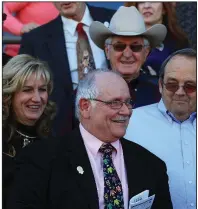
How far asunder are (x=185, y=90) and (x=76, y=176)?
0.98m

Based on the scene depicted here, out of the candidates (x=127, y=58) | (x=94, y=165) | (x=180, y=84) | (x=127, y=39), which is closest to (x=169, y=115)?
(x=180, y=84)

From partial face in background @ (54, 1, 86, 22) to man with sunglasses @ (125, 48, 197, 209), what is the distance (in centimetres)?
74

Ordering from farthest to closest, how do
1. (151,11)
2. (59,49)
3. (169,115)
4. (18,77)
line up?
(151,11)
(59,49)
(169,115)
(18,77)

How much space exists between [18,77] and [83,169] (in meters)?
0.76

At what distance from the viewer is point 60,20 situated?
380cm

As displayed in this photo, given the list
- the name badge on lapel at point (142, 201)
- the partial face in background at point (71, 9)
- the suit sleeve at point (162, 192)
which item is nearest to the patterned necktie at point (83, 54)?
the partial face in background at point (71, 9)

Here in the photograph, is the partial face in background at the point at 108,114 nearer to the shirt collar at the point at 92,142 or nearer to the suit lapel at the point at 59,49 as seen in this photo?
the shirt collar at the point at 92,142

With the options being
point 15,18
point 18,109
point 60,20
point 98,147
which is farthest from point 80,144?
point 15,18

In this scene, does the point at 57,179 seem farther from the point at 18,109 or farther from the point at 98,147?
the point at 18,109

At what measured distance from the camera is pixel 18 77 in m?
3.25

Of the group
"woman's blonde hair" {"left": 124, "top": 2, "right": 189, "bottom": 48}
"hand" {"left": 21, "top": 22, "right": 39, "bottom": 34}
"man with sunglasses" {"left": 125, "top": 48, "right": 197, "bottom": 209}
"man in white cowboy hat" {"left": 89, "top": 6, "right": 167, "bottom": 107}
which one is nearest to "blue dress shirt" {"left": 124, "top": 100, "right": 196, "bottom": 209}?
"man with sunglasses" {"left": 125, "top": 48, "right": 197, "bottom": 209}

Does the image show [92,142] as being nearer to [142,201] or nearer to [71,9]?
[142,201]

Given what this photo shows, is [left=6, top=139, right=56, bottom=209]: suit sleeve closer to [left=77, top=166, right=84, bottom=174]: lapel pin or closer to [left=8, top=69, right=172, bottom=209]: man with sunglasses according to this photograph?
[left=8, top=69, right=172, bottom=209]: man with sunglasses

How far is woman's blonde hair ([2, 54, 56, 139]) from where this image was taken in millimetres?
3258
